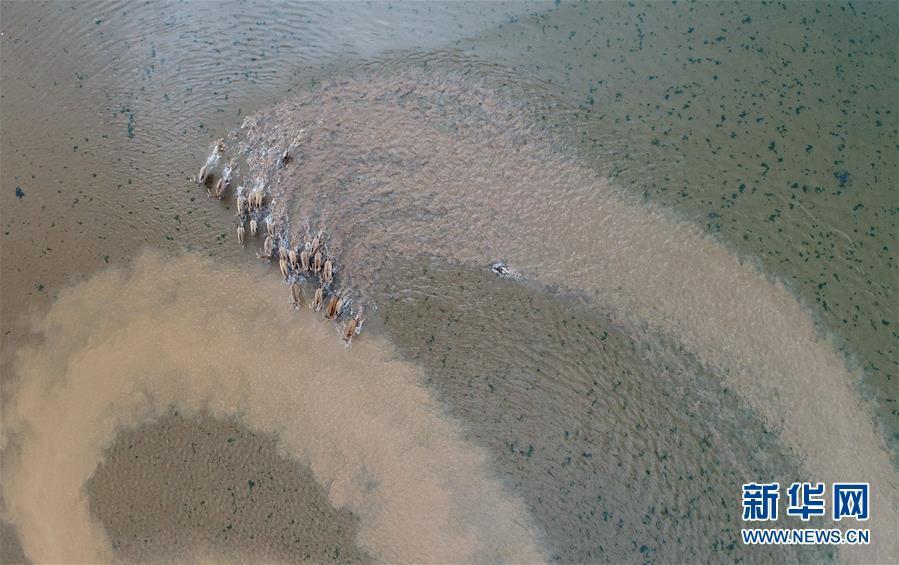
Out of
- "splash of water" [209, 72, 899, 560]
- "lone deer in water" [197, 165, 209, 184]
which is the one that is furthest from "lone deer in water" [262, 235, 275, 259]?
"lone deer in water" [197, 165, 209, 184]

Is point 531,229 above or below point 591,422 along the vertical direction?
above

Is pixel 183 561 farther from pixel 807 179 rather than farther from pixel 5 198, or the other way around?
pixel 807 179

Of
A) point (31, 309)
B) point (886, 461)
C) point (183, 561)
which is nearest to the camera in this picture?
point (886, 461)

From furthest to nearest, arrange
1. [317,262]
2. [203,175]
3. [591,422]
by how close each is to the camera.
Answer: [203,175], [317,262], [591,422]

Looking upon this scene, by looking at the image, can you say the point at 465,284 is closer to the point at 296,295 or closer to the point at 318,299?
the point at 318,299

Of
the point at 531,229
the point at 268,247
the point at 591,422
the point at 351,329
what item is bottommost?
the point at 591,422

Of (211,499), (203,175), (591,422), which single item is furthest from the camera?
(203,175)

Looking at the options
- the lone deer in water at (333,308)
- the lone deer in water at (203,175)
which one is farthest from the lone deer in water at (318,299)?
the lone deer in water at (203,175)

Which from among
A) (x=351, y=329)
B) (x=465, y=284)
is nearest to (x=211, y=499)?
(x=351, y=329)

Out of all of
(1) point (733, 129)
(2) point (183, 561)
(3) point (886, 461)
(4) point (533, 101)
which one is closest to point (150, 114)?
(4) point (533, 101)
